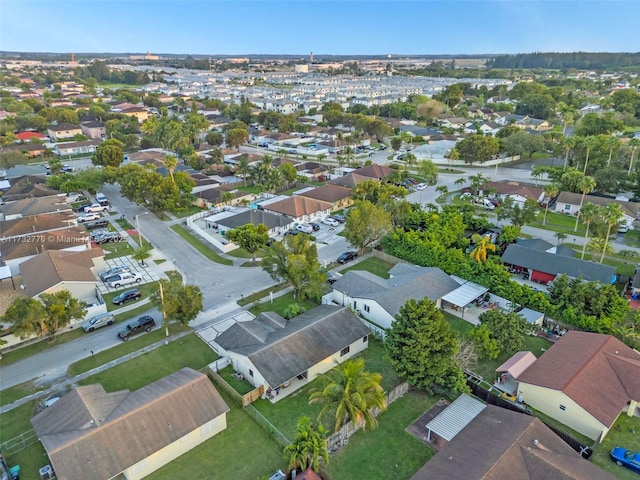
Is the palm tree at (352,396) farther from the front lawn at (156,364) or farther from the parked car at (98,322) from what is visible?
the parked car at (98,322)

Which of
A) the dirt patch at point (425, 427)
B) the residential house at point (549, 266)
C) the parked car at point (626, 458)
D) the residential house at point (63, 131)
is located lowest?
the dirt patch at point (425, 427)

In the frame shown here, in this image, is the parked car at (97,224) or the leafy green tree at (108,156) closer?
the parked car at (97,224)

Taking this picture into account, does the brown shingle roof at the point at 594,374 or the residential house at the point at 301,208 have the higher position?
the residential house at the point at 301,208

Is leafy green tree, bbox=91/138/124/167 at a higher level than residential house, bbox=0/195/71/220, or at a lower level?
higher

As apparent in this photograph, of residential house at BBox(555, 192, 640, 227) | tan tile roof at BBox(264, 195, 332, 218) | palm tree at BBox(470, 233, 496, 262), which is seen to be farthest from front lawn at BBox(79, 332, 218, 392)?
residential house at BBox(555, 192, 640, 227)

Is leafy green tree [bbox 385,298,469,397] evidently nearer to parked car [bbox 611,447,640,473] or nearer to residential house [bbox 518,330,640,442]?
residential house [bbox 518,330,640,442]

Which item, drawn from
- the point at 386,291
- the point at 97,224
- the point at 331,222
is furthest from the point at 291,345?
the point at 97,224

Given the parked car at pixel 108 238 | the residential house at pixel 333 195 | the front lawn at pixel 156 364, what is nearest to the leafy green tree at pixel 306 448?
the front lawn at pixel 156 364
